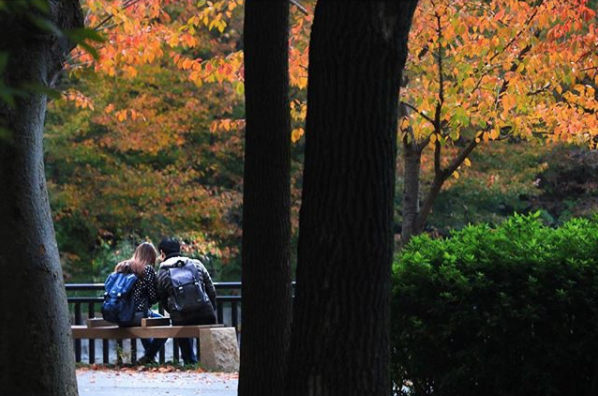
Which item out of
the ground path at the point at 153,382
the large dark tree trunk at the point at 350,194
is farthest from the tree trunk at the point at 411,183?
the large dark tree trunk at the point at 350,194

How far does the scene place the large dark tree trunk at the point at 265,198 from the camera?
273 inches

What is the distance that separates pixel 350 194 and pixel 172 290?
26.4ft

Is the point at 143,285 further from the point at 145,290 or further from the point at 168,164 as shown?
the point at 168,164

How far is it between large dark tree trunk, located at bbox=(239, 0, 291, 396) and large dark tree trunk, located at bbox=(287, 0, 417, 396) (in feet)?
5.07

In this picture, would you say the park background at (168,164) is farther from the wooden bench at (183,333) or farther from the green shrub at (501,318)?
the green shrub at (501,318)

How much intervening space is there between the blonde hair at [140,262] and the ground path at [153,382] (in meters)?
1.30

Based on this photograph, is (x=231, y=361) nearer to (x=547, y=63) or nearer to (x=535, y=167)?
(x=547, y=63)

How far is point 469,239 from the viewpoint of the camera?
27.5ft

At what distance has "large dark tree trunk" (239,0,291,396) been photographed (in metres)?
6.95

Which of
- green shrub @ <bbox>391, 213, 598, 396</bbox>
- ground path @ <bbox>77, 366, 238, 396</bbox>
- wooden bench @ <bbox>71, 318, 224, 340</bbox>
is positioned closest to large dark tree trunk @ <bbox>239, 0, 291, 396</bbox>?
green shrub @ <bbox>391, 213, 598, 396</bbox>

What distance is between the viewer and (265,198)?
22.9 feet

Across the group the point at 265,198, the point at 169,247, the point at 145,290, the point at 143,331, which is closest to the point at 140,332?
the point at 143,331

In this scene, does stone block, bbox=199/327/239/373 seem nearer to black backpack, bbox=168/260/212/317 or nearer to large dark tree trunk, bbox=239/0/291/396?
black backpack, bbox=168/260/212/317

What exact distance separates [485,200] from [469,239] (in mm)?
17712
